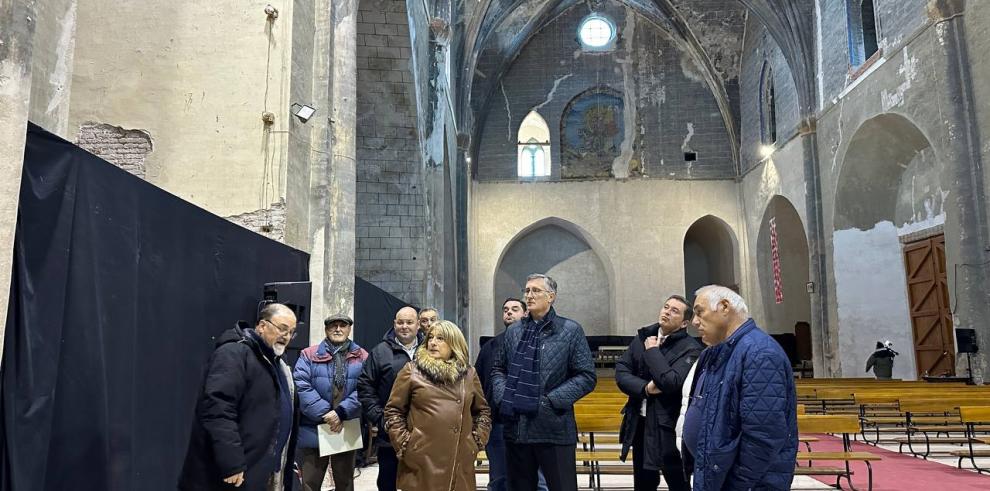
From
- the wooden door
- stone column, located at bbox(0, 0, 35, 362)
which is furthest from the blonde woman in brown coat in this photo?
the wooden door

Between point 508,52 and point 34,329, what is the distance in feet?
71.4

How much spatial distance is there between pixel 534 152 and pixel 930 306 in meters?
12.8

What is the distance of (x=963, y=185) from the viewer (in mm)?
11477

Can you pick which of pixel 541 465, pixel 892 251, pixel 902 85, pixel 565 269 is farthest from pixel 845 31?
pixel 541 465

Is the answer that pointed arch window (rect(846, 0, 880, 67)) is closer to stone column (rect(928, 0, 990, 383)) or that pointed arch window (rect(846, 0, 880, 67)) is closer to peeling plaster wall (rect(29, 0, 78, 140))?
stone column (rect(928, 0, 990, 383))

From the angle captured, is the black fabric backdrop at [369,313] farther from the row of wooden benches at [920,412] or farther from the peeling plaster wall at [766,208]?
the peeling plaster wall at [766,208]

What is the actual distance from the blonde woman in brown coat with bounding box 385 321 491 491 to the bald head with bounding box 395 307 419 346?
35.2 inches

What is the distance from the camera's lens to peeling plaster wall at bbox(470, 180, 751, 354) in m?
22.8

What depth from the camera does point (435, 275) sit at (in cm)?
1432

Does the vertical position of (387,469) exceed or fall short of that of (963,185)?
it falls short

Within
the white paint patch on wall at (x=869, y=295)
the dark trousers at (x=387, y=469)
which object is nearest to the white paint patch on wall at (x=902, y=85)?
the white paint patch on wall at (x=869, y=295)

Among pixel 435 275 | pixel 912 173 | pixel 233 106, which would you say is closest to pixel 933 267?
pixel 912 173

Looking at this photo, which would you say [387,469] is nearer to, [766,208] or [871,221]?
[871,221]

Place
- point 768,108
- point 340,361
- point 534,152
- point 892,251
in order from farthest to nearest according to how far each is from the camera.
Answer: point 534,152 → point 768,108 → point 892,251 → point 340,361
